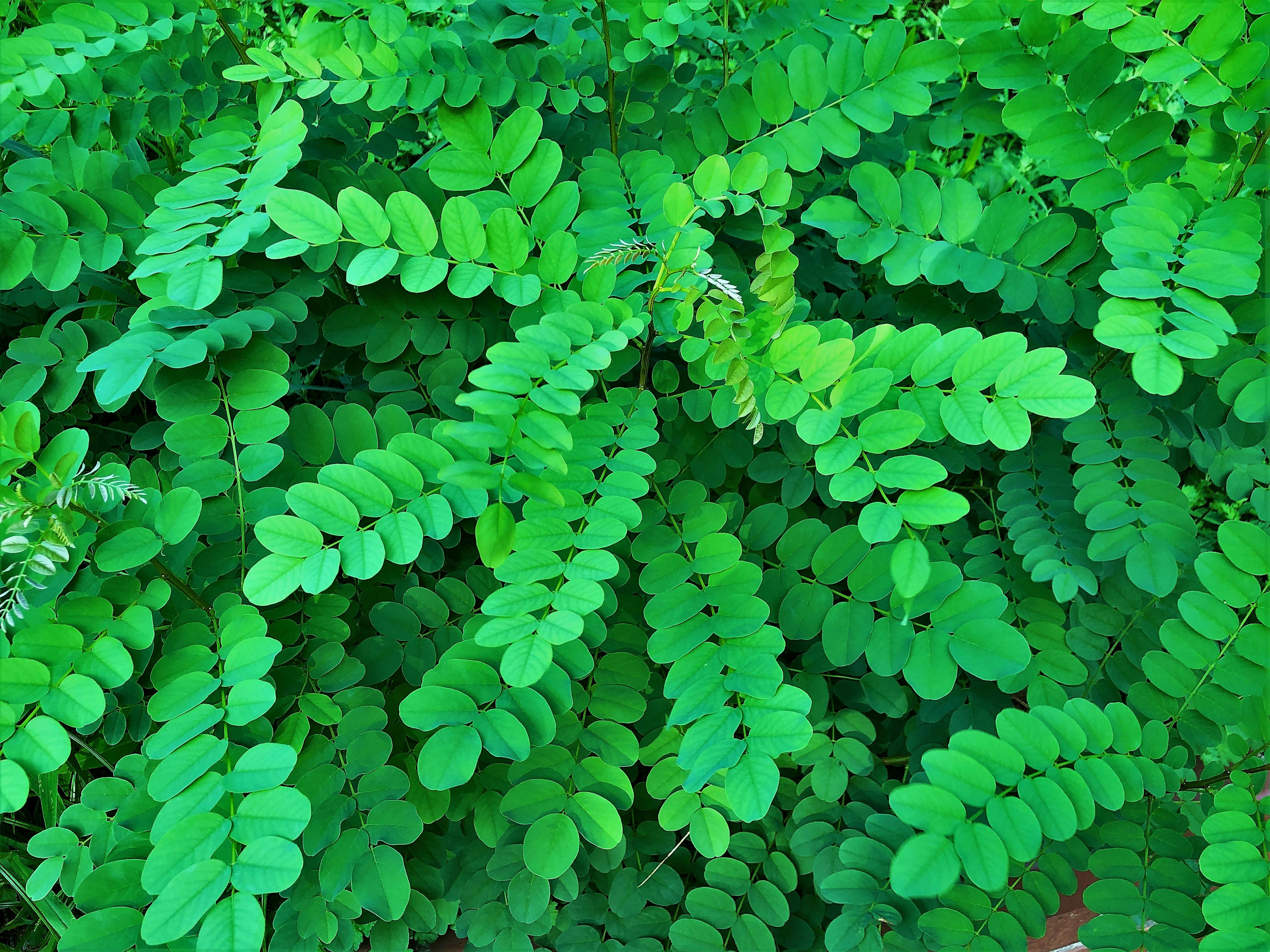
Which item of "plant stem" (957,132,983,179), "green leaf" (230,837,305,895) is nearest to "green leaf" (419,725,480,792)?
"green leaf" (230,837,305,895)

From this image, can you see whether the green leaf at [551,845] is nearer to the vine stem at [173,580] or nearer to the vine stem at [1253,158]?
the vine stem at [173,580]

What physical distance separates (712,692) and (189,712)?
573 millimetres

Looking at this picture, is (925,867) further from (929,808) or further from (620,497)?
(620,497)

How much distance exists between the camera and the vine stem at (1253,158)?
1.12m

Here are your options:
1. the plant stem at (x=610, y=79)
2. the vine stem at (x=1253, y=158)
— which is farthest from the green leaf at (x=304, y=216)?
the vine stem at (x=1253, y=158)

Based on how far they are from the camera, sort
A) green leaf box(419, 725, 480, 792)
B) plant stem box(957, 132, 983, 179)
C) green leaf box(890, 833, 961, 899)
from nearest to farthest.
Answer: green leaf box(890, 833, 961, 899) → green leaf box(419, 725, 480, 792) → plant stem box(957, 132, 983, 179)

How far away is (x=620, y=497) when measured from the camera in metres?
0.95

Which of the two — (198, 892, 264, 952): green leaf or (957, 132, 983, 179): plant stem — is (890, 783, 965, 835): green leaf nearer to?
(198, 892, 264, 952): green leaf

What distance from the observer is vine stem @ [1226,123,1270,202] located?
1121 millimetres

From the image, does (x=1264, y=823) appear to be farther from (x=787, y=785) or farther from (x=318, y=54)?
(x=318, y=54)

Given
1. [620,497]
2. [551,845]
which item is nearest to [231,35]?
[620,497]

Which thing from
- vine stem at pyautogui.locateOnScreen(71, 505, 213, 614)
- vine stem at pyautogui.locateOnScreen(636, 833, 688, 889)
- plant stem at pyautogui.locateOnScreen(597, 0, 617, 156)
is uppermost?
plant stem at pyautogui.locateOnScreen(597, 0, 617, 156)

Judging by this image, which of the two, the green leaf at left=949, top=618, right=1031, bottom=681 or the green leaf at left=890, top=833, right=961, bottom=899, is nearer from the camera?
the green leaf at left=890, top=833, right=961, bottom=899

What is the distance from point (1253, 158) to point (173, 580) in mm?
1514
